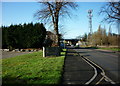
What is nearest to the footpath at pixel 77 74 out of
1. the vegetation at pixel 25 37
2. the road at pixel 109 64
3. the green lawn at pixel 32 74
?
the green lawn at pixel 32 74

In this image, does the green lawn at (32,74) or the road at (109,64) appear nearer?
the green lawn at (32,74)

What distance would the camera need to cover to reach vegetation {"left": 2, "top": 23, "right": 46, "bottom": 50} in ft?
121

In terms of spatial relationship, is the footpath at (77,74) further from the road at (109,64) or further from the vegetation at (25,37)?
the vegetation at (25,37)

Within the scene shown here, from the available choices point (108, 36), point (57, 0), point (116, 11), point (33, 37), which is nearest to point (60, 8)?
point (57, 0)

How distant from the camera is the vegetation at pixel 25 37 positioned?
3675 centimetres

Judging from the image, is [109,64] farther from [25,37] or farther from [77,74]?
[25,37]

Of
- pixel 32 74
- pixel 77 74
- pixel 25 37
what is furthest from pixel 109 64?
pixel 25 37

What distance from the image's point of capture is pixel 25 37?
124ft

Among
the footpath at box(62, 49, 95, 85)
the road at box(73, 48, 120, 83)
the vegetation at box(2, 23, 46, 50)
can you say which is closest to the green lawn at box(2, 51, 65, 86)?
the footpath at box(62, 49, 95, 85)

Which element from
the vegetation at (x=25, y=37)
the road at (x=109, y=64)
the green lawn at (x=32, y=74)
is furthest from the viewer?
the vegetation at (x=25, y=37)

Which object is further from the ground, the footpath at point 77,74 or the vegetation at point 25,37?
the vegetation at point 25,37

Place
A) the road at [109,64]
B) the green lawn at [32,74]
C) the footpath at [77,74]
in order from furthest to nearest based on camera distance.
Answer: the road at [109,64] → the footpath at [77,74] → the green lawn at [32,74]

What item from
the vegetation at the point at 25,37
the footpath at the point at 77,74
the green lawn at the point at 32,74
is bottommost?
the footpath at the point at 77,74

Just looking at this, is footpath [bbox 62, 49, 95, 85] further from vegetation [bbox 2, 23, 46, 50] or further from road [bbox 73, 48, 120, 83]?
vegetation [bbox 2, 23, 46, 50]
